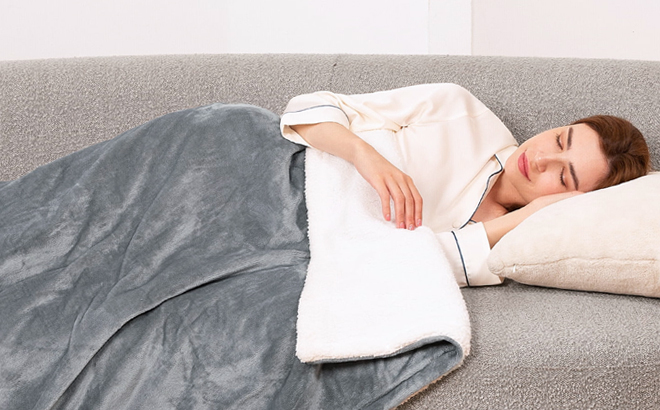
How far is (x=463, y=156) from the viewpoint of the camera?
1.38 meters

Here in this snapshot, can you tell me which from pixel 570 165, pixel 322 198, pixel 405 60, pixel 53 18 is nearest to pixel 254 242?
pixel 322 198

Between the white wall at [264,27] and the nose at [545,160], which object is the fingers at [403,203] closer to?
the nose at [545,160]

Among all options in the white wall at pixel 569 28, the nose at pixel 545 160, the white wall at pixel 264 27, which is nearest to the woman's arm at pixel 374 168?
the nose at pixel 545 160

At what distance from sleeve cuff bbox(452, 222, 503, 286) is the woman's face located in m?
0.21

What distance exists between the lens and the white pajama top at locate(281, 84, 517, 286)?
4.38ft

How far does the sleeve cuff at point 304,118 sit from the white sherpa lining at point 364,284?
0.10 metres

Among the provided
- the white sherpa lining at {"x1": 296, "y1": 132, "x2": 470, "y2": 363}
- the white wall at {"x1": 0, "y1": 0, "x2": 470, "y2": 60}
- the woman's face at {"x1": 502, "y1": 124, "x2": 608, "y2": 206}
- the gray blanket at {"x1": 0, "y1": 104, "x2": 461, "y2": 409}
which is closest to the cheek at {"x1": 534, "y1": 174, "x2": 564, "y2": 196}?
the woman's face at {"x1": 502, "y1": 124, "x2": 608, "y2": 206}

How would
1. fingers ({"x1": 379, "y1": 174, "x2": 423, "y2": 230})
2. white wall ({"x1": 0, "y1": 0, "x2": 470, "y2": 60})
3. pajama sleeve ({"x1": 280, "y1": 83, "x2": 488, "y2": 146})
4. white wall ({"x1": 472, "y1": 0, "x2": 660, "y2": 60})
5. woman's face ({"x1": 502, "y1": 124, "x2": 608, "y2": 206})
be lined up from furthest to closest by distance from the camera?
white wall ({"x1": 0, "y1": 0, "x2": 470, "y2": 60}) < white wall ({"x1": 472, "y1": 0, "x2": 660, "y2": 60}) < pajama sleeve ({"x1": 280, "y1": 83, "x2": 488, "y2": 146}) < woman's face ({"x1": 502, "y1": 124, "x2": 608, "y2": 206}) < fingers ({"x1": 379, "y1": 174, "x2": 423, "y2": 230})

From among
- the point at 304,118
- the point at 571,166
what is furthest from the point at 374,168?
the point at 571,166

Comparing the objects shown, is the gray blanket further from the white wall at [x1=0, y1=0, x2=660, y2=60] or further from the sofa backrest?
the white wall at [x1=0, y1=0, x2=660, y2=60]

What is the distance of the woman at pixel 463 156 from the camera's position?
117 cm

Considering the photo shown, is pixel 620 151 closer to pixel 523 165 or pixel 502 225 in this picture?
pixel 523 165

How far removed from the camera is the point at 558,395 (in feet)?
2.76

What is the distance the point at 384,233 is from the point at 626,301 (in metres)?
0.41
